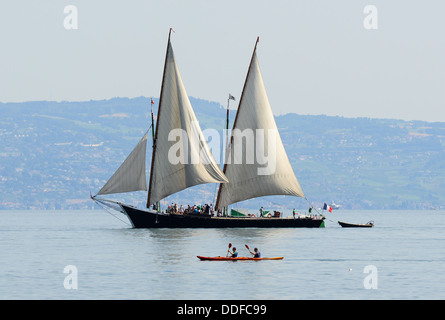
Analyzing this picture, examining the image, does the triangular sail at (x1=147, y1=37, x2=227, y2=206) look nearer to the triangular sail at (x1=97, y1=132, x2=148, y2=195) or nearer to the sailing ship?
the sailing ship

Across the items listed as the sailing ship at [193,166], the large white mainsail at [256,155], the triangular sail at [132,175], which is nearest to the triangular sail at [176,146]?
the sailing ship at [193,166]

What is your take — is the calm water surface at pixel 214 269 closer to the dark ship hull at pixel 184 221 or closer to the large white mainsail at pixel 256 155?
the dark ship hull at pixel 184 221

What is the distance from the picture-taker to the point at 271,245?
90.8 m

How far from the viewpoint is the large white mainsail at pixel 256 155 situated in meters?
106

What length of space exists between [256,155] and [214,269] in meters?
43.0

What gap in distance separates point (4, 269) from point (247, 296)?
2382 cm

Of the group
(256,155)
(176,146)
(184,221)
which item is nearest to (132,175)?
(176,146)

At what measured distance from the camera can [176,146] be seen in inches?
4082

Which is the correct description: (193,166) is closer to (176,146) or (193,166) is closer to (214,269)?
(176,146)

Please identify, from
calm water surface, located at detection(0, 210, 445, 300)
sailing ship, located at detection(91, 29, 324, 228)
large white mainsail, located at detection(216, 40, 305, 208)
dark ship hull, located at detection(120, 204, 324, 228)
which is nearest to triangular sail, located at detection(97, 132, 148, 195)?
sailing ship, located at detection(91, 29, 324, 228)

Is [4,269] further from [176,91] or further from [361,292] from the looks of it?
[176,91]
